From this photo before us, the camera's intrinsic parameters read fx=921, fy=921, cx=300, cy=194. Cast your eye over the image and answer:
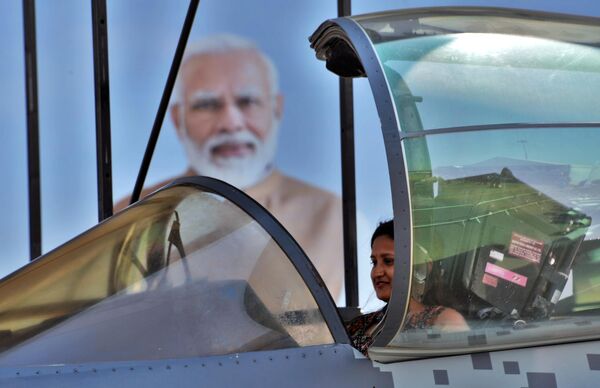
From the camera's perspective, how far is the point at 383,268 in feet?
11.6

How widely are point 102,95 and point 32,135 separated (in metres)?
1.16

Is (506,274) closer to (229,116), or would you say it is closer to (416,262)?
(416,262)

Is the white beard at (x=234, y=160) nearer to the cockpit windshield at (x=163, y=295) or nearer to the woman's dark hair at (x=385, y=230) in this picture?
the woman's dark hair at (x=385, y=230)

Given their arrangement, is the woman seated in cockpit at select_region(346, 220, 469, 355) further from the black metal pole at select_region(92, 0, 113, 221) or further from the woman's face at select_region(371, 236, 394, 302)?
the black metal pole at select_region(92, 0, 113, 221)

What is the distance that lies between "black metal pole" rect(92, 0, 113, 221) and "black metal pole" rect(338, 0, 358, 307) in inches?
62.0

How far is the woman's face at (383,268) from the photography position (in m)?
3.50

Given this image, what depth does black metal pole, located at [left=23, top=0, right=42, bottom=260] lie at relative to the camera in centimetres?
702

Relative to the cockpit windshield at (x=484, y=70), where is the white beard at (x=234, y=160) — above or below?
above

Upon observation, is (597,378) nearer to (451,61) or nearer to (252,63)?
(451,61)

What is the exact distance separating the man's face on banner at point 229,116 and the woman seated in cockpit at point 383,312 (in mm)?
3215

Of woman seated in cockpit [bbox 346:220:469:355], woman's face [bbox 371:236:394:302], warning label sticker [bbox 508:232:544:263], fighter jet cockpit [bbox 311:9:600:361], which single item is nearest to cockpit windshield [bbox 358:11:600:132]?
fighter jet cockpit [bbox 311:9:600:361]

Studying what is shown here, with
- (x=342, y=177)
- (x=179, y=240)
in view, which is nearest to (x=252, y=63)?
(x=342, y=177)

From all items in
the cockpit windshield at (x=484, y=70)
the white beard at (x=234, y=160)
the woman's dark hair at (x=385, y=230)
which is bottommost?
the woman's dark hair at (x=385, y=230)

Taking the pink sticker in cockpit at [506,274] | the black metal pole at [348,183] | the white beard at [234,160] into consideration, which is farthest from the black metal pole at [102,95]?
the pink sticker in cockpit at [506,274]
